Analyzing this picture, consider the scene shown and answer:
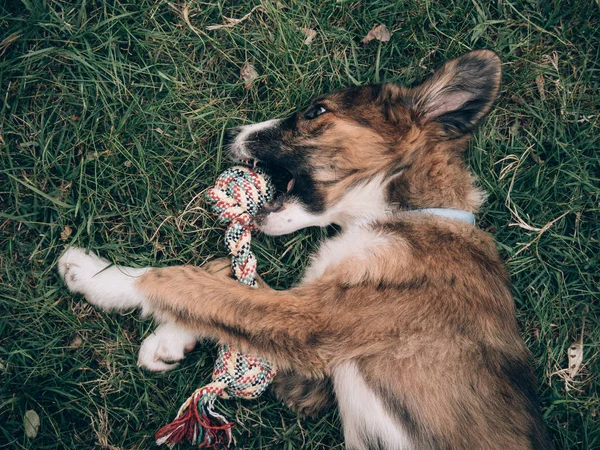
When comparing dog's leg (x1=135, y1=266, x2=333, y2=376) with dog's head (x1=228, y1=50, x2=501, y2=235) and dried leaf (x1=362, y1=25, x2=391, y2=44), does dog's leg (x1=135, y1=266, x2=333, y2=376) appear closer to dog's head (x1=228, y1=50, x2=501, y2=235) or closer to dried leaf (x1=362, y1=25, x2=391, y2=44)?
dog's head (x1=228, y1=50, x2=501, y2=235)

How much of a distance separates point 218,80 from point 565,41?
3.09 metres

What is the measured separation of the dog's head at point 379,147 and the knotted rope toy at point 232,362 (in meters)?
0.15

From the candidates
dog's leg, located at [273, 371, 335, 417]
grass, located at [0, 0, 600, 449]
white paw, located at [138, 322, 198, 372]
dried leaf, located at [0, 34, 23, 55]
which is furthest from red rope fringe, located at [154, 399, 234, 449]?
dried leaf, located at [0, 34, 23, 55]

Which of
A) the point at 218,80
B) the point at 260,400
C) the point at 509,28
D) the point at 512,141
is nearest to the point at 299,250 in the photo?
the point at 260,400

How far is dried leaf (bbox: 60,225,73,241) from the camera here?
143 inches

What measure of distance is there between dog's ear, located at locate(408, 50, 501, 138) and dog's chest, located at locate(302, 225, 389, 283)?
3.00 ft

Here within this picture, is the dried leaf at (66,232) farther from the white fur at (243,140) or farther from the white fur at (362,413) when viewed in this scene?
the white fur at (362,413)

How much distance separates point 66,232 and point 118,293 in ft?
2.40

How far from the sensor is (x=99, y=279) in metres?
3.45

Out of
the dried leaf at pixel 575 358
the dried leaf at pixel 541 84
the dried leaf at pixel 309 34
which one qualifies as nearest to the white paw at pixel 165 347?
the dried leaf at pixel 309 34

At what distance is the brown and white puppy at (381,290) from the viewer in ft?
9.45

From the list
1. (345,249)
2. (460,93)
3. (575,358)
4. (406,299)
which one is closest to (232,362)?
(345,249)

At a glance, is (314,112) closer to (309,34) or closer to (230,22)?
(309,34)

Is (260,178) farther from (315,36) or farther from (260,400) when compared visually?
(260,400)
